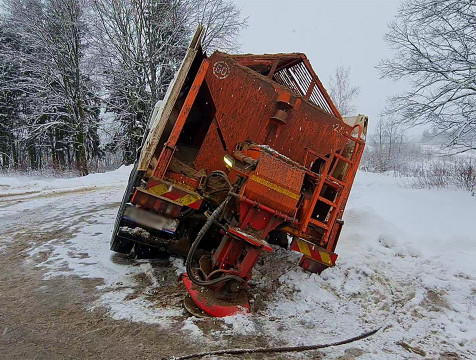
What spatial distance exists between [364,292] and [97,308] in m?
2.72

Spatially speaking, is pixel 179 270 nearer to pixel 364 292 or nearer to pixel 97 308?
pixel 97 308

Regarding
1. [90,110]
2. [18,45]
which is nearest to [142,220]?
[90,110]

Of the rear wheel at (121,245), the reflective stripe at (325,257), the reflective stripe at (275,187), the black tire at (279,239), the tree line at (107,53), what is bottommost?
the rear wheel at (121,245)

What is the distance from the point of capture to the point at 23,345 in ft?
8.28

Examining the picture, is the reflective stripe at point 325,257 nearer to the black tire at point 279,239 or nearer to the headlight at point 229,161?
the black tire at point 279,239

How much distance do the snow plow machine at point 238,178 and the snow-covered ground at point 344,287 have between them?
0.29 m

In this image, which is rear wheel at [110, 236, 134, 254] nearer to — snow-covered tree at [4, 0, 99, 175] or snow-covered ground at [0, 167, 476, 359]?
snow-covered ground at [0, 167, 476, 359]

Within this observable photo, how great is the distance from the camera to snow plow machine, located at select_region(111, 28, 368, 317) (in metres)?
3.16

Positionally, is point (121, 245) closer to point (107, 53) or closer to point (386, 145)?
point (107, 53)

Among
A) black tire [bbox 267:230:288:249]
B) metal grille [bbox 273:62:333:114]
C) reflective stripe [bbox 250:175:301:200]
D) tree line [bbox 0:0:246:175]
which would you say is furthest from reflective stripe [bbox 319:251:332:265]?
tree line [bbox 0:0:246:175]

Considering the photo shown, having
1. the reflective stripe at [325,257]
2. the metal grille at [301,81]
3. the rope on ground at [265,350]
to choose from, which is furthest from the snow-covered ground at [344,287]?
the metal grille at [301,81]

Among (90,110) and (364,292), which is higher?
(90,110)

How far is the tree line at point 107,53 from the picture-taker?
655 inches

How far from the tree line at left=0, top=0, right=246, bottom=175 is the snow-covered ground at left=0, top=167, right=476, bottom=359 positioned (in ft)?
39.6
